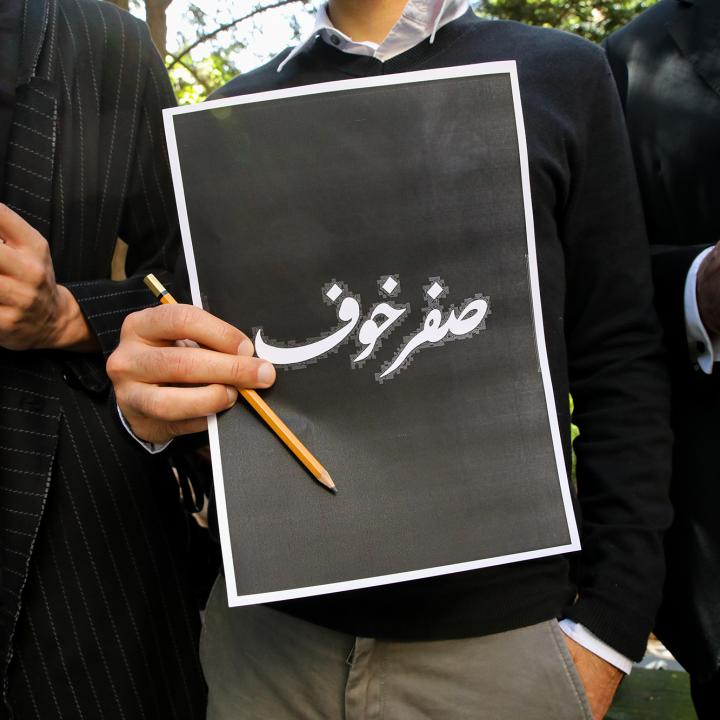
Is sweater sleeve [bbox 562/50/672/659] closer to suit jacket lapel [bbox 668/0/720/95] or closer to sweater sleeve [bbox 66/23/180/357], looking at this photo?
suit jacket lapel [bbox 668/0/720/95]

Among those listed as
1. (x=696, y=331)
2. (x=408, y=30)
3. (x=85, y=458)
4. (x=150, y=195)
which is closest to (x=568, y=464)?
(x=696, y=331)

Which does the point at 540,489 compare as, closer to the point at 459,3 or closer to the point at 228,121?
the point at 228,121

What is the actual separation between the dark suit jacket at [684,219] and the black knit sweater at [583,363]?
108mm

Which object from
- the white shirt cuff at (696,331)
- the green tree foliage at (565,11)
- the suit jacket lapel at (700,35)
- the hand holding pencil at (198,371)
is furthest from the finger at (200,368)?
the green tree foliage at (565,11)

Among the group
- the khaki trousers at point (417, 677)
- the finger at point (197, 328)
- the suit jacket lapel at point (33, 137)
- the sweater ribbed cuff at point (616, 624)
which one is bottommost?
the khaki trousers at point (417, 677)

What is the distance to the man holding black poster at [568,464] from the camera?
1.03m

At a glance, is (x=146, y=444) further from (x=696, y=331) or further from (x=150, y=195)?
(x=696, y=331)

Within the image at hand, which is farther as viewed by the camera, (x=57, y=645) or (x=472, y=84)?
(x=57, y=645)

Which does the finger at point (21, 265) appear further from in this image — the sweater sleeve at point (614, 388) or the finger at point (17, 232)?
the sweater sleeve at point (614, 388)

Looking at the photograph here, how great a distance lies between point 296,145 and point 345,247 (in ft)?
0.42

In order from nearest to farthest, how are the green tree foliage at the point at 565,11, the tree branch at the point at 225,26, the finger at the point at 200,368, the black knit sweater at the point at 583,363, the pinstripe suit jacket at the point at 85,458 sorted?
the finger at the point at 200,368
the black knit sweater at the point at 583,363
the pinstripe suit jacket at the point at 85,458
the tree branch at the point at 225,26
the green tree foliage at the point at 565,11

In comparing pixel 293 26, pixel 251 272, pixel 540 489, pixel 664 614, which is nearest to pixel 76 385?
pixel 251 272

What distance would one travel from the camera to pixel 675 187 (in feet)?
4.25

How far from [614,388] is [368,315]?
0.44 metres
